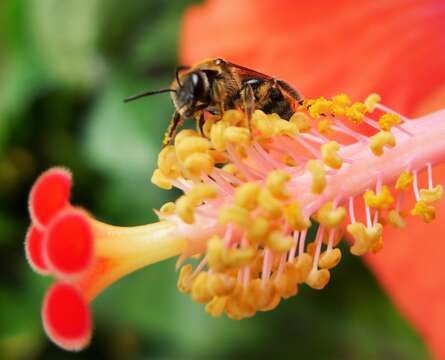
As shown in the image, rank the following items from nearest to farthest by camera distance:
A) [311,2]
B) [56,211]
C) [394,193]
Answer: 1. [56,211]
2. [394,193]
3. [311,2]

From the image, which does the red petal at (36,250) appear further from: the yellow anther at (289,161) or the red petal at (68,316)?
the yellow anther at (289,161)

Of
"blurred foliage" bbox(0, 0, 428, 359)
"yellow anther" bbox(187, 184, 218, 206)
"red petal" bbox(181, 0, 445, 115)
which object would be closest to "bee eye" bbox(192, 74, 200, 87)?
"yellow anther" bbox(187, 184, 218, 206)

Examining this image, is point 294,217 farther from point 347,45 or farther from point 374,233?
point 347,45

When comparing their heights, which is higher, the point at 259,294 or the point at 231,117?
the point at 231,117

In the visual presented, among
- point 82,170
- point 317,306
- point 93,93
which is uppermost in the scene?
point 93,93

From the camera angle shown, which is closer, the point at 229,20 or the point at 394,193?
the point at 394,193

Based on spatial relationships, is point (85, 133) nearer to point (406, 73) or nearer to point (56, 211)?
point (406, 73)

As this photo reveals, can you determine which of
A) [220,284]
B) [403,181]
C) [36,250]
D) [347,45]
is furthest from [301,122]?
[347,45]

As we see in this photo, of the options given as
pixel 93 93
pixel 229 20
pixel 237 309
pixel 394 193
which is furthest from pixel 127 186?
pixel 237 309
